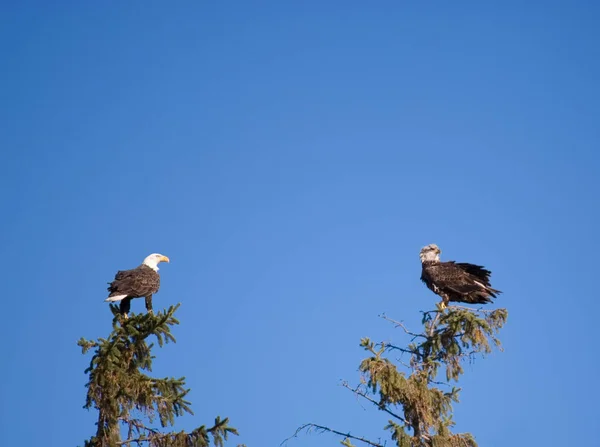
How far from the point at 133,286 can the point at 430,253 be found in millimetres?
6817

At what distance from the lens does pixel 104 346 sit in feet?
43.2

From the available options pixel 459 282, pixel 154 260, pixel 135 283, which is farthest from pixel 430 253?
pixel 135 283

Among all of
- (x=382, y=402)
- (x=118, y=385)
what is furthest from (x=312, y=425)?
(x=118, y=385)

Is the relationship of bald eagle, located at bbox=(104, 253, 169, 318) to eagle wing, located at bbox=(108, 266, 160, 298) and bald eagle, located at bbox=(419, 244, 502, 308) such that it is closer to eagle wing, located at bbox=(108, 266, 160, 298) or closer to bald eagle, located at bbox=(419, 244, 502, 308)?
eagle wing, located at bbox=(108, 266, 160, 298)

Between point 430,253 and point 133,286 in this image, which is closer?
point 133,286

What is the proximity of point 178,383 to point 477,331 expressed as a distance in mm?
4819

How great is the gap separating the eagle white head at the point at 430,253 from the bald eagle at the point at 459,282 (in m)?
0.36

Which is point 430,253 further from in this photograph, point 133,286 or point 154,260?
point 133,286

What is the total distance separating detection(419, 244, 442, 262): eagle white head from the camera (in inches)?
770

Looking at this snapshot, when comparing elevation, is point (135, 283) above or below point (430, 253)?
below

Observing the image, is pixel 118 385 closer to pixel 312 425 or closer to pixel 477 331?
pixel 312 425

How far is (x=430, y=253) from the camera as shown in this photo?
1970 cm

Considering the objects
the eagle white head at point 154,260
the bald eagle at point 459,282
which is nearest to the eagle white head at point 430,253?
the bald eagle at point 459,282

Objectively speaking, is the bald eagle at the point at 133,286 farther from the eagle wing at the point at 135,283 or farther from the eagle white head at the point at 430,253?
the eagle white head at the point at 430,253
